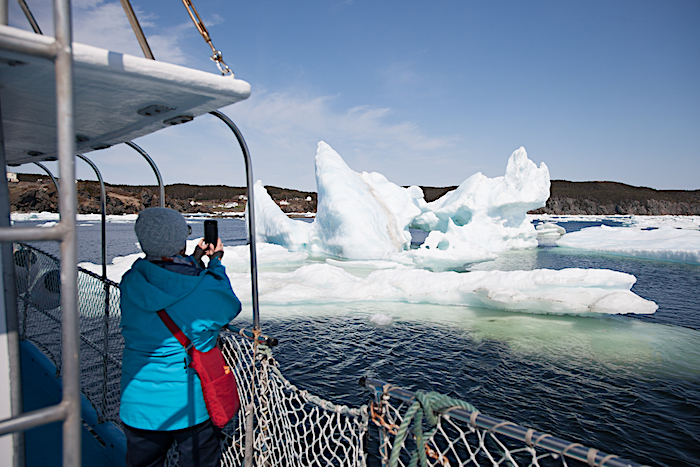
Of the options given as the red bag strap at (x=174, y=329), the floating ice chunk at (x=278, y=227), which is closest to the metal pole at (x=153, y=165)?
the red bag strap at (x=174, y=329)

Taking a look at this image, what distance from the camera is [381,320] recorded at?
28.2 feet

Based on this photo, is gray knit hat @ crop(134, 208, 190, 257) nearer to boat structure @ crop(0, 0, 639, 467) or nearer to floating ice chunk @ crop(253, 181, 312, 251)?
boat structure @ crop(0, 0, 639, 467)

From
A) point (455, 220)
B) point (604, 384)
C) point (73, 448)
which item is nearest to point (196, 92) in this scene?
point (73, 448)

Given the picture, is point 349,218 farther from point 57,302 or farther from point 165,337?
point 165,337

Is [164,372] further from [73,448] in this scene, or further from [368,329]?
[368,329]

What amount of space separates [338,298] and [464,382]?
4243 mm

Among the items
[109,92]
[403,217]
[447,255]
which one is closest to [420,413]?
[109,92]

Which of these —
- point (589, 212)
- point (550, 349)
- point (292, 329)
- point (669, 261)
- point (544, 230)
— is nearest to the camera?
point (550, 349)

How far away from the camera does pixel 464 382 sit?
602 centimetres

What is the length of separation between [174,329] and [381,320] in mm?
7288

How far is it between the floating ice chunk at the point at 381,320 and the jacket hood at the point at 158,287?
7.31 m

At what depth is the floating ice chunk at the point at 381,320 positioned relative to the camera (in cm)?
856

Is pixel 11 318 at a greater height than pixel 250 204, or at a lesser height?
lesser

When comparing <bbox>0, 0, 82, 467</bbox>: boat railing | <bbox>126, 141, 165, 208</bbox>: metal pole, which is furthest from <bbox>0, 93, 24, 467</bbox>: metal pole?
<bbox>126, 141, 165, 208</bbox>: metal pole
